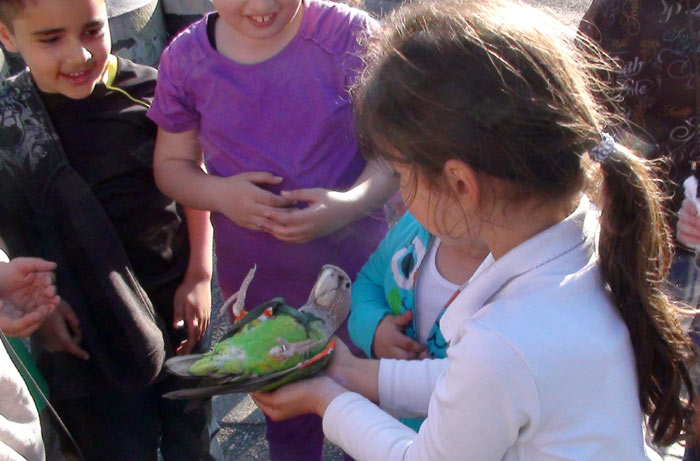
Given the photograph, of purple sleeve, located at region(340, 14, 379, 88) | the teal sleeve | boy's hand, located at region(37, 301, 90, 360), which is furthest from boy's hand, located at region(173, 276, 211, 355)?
purple sleeve, located at region(340, 14, 379, 88)

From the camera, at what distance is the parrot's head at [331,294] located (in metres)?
1.52

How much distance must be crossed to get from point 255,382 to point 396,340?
14.4 inches

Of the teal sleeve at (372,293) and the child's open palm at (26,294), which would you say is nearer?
the child's open palm at (26,294)

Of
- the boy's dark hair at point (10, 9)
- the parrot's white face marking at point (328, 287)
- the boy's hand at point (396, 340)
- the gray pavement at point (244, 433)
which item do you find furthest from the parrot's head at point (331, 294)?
the gray pavement at point (244, 433)

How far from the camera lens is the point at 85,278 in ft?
5.43

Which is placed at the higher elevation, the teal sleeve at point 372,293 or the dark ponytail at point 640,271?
the dark ponytail at point 640,271

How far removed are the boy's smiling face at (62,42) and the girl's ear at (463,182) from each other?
3.67 ft

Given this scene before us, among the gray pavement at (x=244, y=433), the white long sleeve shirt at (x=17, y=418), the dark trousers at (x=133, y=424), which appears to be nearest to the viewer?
the white long sleeve shirt at (x=17, y=418)

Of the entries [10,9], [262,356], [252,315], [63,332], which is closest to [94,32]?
[10,9]

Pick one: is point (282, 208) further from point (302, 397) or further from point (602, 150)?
point (602, 150)

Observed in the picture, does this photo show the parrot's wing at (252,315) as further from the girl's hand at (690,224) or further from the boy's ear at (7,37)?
the girl's hand at (690,224)

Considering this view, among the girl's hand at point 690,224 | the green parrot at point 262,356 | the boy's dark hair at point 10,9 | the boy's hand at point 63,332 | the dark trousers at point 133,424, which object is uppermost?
the boy's dark hair at point 10,9

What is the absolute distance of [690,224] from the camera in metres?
1.68

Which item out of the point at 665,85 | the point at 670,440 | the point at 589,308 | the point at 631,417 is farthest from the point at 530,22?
the point at 665,85
